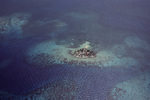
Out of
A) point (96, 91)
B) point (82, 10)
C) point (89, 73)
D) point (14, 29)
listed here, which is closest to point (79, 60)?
point (89, 73)

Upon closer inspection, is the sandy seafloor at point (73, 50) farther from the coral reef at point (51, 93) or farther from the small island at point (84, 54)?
the small island at point (84, 54)

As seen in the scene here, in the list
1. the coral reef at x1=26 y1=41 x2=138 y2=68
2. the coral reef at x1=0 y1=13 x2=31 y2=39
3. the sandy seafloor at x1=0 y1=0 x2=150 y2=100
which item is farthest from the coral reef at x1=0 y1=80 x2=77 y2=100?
the coral reef at x1=0 y1=13 x2=31 y2=39

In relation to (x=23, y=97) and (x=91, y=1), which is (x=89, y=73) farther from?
(x=91, y=1)

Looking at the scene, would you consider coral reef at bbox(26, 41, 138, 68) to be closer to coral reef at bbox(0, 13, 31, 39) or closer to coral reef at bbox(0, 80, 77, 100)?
coral reef at bbox(0, 80, 77, 100)

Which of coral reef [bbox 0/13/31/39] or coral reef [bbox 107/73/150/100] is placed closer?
coral reef [bbox 107/73/150/100]

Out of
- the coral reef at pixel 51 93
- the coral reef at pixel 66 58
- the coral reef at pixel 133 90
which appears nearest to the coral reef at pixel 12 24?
the coral reef at pixel 66 58

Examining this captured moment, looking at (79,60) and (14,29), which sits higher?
(14,29)

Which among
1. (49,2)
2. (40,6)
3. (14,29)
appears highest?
(49,2)

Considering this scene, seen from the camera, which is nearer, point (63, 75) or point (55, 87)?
point (55, 87)
